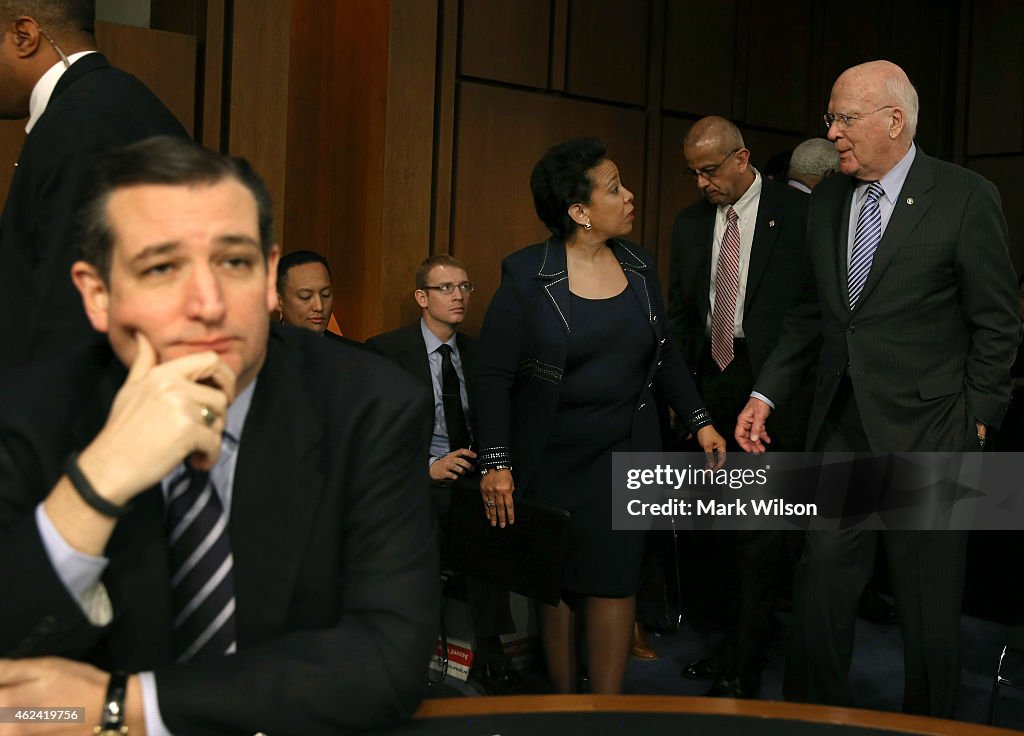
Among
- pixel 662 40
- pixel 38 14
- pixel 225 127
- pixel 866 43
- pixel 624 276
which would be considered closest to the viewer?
pixel 38 14

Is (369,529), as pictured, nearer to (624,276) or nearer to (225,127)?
(624,276)

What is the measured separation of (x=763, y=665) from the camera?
3.94m

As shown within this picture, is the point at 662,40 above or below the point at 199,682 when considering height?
above

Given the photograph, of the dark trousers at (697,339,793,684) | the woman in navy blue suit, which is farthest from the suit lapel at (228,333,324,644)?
the dark trousers at (697,339,793,684)

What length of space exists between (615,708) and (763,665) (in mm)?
2859

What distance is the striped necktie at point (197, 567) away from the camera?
4.17 ft

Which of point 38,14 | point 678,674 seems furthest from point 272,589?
point 678,674

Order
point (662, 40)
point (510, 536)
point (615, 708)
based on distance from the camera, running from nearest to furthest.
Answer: point (615, 708) → point (510, 536) → point (662, 40)

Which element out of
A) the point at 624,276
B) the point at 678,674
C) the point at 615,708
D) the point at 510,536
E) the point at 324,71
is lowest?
the point at 678,674

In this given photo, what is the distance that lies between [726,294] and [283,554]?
2885 millimetres

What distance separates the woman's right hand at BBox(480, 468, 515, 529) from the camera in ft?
10.1

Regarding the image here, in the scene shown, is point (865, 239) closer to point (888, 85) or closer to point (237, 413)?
point (888, 85)

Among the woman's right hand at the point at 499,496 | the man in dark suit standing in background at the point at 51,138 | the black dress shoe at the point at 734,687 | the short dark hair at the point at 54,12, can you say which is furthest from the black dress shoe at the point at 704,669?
the short dark hair at the point at 54,12

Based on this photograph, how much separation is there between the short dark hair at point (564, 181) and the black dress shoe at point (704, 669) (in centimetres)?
158
